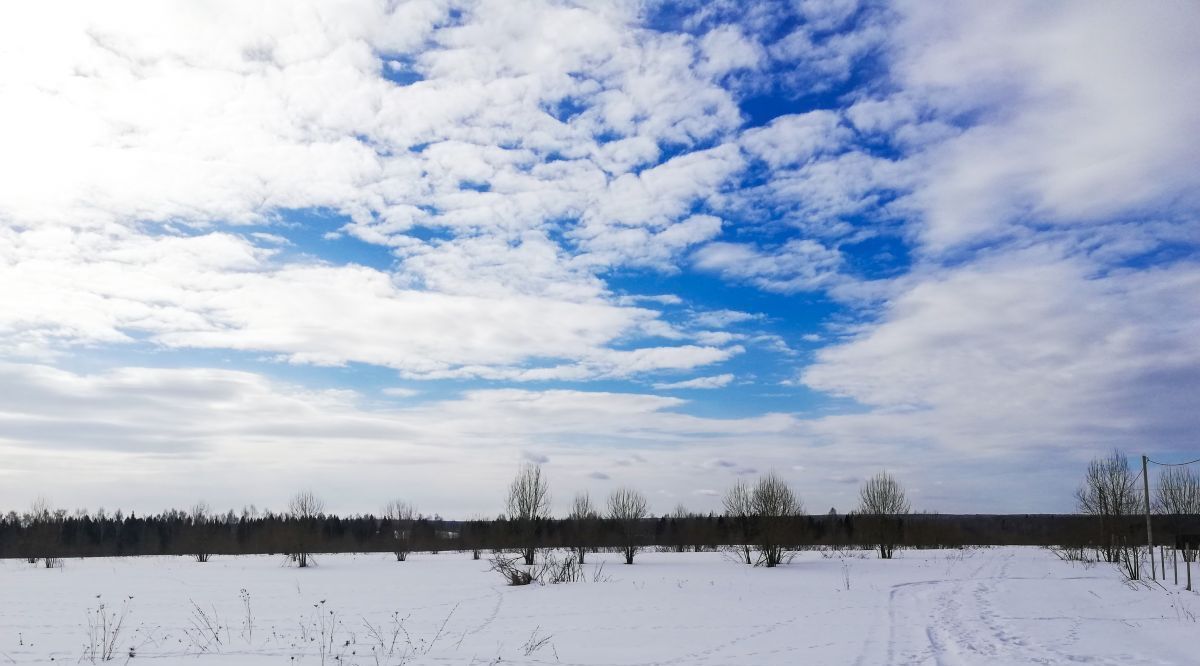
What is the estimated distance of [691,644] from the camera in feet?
39.9

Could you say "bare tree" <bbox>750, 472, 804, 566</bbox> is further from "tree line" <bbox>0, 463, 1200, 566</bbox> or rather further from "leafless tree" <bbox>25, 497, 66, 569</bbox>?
"leafless tree" <bbox>25, 497, 66, 569</bbox>

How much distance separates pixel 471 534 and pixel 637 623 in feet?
213

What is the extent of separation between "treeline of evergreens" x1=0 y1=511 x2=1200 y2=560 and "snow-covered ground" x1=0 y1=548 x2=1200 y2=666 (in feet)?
41.2

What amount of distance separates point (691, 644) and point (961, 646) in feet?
12.7

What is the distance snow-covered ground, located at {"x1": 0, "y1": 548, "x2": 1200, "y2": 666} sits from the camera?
11.2 m

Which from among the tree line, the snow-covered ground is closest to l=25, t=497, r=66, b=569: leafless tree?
the tree line

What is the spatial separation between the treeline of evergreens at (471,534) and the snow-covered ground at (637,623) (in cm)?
1254

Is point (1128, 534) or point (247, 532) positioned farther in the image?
point (247, 532)

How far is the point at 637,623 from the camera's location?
49.6 ft

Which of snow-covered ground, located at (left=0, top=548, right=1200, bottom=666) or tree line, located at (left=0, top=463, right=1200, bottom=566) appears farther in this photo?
tree line, located at (left=0, top=463, right=1200, bottom=566)

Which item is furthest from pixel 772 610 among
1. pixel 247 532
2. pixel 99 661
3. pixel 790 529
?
pixel 247 532

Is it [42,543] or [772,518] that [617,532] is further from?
[42,543]

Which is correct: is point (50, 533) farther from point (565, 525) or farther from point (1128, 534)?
point (1128, 534)

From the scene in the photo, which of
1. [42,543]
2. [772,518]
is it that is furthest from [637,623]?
[42,543]
